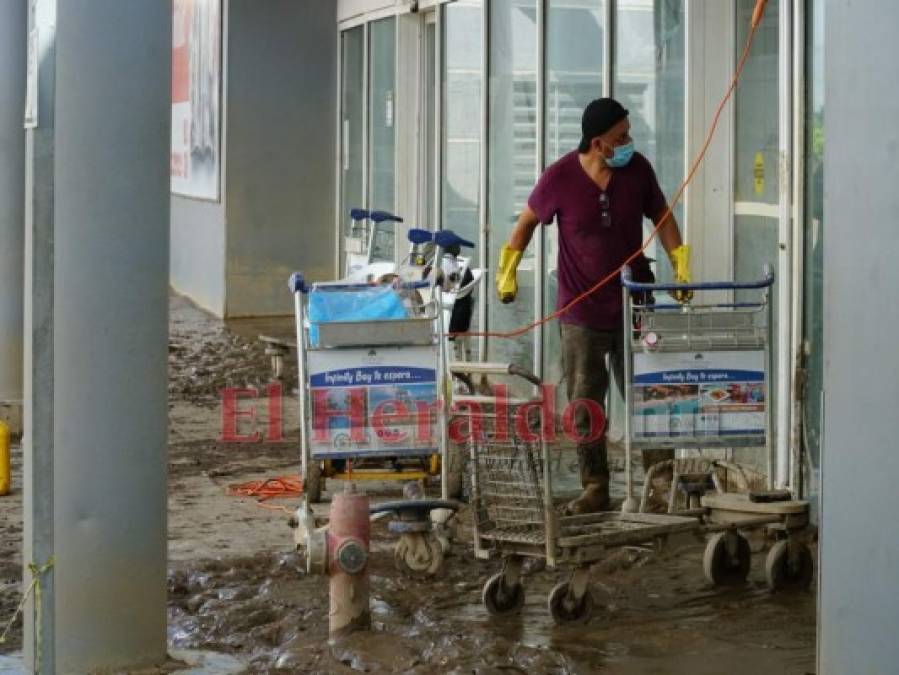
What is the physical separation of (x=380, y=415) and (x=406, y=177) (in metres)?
7.18

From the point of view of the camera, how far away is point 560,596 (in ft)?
23.4

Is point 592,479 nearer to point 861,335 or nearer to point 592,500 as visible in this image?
point 592,500

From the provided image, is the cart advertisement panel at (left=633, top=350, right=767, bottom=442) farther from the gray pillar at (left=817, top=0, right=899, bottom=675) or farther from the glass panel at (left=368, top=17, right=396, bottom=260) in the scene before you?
the glass panel at (left=368, top=17, right=396, bottom=260)

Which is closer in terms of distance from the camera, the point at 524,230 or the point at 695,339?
the point at 695,339

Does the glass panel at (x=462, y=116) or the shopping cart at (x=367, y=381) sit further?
Result: the glass panel at (x=462, y=116)

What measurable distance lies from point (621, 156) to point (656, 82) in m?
1.87

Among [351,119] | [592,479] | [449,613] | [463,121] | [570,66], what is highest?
[351,119]

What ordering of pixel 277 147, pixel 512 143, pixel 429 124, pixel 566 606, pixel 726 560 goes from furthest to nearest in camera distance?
pixel 277 147, pixel 429 124, pixel 512 143, pixel 726 560, pixel 566 606

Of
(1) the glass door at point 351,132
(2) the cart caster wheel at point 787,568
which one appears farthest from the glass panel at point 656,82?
(1) the glass door at point 351,132

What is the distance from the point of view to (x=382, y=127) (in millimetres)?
17266

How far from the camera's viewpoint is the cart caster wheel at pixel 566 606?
7129 millimetres

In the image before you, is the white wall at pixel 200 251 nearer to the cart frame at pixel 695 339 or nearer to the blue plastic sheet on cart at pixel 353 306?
the blue plastic sheet on cart at pixel 353 306

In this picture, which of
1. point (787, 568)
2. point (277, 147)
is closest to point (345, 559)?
point (787, 568)

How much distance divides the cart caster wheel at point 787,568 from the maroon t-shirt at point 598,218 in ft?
6.16
